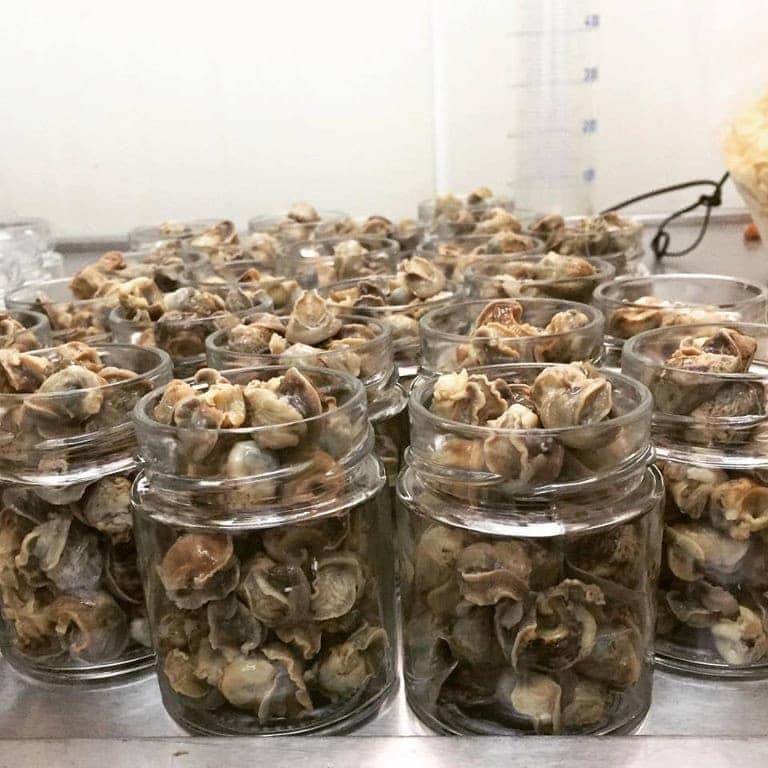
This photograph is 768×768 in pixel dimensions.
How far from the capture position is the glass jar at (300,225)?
3.70ft

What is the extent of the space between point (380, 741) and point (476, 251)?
1.90ft

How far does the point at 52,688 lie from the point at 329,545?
0.20 meters

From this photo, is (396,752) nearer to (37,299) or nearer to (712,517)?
(712,517)

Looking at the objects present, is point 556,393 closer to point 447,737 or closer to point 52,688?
point 447,737

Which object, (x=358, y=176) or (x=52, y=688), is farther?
(x=358, y=176)

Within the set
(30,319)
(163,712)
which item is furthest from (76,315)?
(163,712)

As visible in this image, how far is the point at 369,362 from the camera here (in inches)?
22.5

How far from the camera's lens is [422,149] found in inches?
70.1

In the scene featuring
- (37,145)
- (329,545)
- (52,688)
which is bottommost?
(52,688)

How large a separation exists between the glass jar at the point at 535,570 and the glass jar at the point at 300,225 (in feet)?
2.16

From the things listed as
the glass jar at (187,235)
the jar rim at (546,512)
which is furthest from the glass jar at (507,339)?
the glass jar at (187,235)

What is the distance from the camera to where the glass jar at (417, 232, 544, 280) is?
2.82 feet

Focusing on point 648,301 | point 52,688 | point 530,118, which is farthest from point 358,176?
point 52,688

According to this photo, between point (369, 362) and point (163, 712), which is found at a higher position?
point (369, 362)
